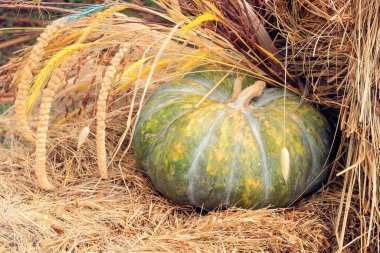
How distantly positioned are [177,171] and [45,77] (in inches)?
19.5

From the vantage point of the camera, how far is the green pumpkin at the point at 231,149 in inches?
88.0

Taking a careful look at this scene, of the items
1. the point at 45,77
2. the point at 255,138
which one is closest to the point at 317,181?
the point at 255,138

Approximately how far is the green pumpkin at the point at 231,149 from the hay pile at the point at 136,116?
0.06 m

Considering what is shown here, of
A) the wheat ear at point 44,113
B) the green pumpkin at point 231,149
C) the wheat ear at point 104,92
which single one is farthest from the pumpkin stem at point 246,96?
the wheat ear at point 44,113

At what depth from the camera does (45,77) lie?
7.25 feet

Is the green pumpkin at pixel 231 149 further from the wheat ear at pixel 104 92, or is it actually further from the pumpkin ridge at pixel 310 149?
the wheat ear at pixel 104 92

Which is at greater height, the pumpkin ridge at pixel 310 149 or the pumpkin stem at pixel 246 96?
the pumpkin stem at pixel 246 96

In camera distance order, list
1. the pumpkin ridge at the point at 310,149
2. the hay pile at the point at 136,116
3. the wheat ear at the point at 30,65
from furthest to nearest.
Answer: the pumpkin ridge at the point at 310,149 → the wheat ear at the point at 30,65 → the hay pile at the point at 136,116

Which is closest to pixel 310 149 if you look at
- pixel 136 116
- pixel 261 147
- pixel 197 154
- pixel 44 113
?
pixel 261 147

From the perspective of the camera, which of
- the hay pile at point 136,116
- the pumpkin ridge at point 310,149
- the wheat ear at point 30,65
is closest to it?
the hay pile at point 136,116

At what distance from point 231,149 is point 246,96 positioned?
0.22m

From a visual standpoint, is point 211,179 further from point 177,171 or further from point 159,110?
point 159,110

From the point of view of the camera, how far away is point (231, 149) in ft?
7.32

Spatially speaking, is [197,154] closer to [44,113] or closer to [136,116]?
[136,116]
